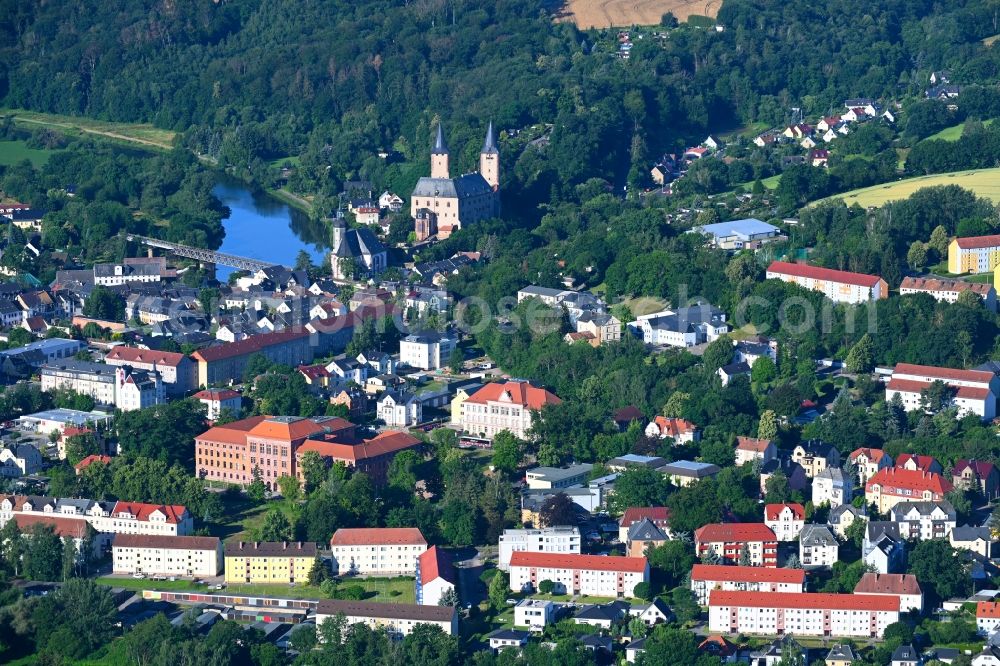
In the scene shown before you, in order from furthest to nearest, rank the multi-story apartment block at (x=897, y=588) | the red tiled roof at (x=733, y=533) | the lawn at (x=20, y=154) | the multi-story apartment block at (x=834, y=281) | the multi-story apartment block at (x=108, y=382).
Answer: the lawn at (x=20, y=154), the multi-story apartment block at (x=834, y=281), the multi-story apartment block at (x=108, y=382), the red tiled roof at (x=733, y=533), the multi-story apartment block at (x=897, y=588)

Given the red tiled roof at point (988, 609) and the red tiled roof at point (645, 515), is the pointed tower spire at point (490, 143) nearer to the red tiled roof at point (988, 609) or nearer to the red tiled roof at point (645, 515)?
the red tiled roof at point (645, 515)

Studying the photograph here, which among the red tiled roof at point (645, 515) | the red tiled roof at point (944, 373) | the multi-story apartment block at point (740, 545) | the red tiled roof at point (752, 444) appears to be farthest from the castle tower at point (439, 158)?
the multi-story apartment block at point (740, 545)

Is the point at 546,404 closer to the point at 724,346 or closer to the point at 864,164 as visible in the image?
the point at 724,346

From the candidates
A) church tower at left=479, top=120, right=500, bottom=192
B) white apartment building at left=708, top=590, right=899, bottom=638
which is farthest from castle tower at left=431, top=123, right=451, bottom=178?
white apartment building at left=708, top=590, right=899, bottom=638

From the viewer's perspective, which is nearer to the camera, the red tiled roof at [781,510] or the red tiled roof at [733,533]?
the red tiled roof at [733,533]

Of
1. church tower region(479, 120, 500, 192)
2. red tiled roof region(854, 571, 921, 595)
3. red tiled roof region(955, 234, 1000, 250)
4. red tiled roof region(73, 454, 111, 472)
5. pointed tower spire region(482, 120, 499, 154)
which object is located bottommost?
red tiled roof region(854, 571, 921, 595)

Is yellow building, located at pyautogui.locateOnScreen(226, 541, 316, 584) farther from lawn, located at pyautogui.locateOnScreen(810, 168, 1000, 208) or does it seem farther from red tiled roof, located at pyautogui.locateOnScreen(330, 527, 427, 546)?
lawn, located at pyautogui.locateOnScreen(810, 168, 1000, 208)

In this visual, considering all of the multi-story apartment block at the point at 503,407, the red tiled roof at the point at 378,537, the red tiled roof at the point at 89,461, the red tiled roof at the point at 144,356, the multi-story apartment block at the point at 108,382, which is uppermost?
the red tiled roof at the point at 144,356
